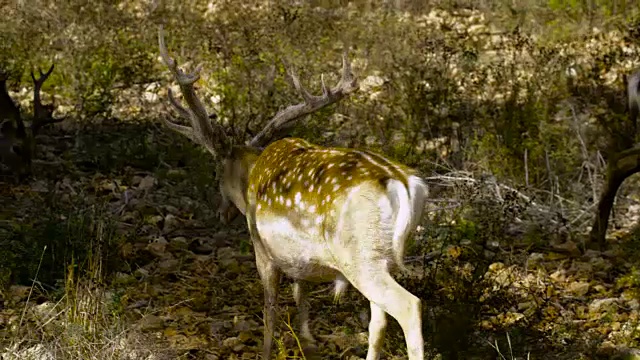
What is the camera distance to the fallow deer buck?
4.06 meters

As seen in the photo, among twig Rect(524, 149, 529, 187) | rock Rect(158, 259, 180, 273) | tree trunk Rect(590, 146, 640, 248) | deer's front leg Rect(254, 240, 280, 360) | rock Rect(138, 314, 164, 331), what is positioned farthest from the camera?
twig Rect(524, 149, 529, 187)

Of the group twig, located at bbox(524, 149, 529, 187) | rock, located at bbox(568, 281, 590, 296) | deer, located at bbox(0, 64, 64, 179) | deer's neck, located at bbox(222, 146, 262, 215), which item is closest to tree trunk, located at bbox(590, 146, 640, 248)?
rock, located at bbox(568, 281, 590, 296)

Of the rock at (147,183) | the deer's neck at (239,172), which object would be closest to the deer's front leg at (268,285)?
the deer's neck at (239,172)

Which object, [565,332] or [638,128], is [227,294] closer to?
[565,332]

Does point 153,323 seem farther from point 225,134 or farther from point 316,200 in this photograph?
point 316,200

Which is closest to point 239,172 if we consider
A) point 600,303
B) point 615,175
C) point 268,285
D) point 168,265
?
point 268,285

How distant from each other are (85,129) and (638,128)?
521 cm

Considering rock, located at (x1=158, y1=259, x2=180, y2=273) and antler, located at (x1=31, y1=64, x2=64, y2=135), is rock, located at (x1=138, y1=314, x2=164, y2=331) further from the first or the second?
antler, located at (x1=31, y1=64, x2=64, y2=135)

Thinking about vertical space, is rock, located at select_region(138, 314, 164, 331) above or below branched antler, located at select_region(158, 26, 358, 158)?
below

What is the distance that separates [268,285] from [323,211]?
82 cm

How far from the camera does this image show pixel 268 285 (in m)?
4.96

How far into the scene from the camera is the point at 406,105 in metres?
8.72

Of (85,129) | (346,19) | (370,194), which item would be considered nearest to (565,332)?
(370,194)

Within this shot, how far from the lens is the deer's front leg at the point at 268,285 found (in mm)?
4945
